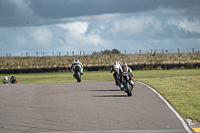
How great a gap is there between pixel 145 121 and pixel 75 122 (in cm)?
195

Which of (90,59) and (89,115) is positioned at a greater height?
(90,59)

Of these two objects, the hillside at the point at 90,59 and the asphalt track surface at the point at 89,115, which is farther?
the hillside at the point at 90,59

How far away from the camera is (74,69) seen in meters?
24.4

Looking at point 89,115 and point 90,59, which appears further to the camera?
point 90,59

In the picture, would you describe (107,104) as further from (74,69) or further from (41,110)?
(74,69)

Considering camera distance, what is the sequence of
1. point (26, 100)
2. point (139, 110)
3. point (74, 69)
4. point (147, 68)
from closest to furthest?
point (139, 110), point (26, 100), point (74, 69), point (147, 68)

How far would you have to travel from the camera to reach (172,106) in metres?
12.6

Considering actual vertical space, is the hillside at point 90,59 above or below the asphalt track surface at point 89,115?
above

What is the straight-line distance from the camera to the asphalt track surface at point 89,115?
29.6 ft

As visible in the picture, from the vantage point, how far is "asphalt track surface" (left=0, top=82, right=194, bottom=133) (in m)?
9.01

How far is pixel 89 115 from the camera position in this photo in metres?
10.8

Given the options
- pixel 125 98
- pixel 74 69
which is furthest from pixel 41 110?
pixel 74 69

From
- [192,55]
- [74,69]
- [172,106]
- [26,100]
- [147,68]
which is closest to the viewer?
[172,106]

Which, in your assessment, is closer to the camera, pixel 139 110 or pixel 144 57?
pixel 139 110
